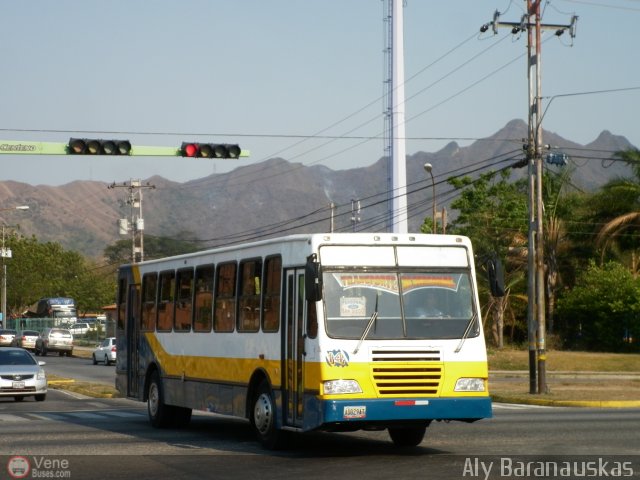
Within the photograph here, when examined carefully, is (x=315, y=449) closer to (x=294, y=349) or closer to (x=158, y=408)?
(x=294, y=349)

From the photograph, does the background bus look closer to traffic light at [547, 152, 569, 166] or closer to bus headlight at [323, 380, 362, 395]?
traffic light at [547, 152, 569, 166]

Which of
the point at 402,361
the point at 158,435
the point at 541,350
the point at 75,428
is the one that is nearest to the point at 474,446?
the point at 402,361

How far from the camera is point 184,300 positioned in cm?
2061

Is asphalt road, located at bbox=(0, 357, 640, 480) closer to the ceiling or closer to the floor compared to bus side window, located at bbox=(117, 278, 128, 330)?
closer to the floor

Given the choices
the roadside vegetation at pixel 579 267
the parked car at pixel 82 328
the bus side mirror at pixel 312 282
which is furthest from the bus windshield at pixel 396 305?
the parked car at pixel 82 328

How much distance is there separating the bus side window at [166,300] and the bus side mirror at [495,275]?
6.71 metres

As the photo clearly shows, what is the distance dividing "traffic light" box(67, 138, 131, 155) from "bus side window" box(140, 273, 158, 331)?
9148mm

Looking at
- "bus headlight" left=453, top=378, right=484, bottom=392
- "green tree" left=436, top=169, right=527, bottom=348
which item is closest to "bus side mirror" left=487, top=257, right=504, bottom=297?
"bus headlight" left=453, top=378, right=484, bottom=392

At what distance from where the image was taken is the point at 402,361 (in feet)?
50.8

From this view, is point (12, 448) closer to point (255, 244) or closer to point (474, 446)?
point (255, 244)

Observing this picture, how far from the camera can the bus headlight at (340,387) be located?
15.1 meters

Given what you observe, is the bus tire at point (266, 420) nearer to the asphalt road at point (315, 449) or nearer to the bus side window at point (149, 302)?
the asphalt road at point (315, 449)

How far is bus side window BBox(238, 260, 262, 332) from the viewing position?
17578 millimetres

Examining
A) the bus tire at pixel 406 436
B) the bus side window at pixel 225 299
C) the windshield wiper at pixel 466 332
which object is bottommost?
the bus tire at pixel 406 436
